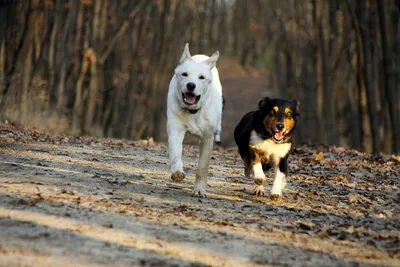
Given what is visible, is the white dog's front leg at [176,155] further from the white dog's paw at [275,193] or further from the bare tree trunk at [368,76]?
the bare tree trunk at [368,76]

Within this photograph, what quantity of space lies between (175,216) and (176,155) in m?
1.07

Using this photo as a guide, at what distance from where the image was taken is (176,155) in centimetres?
886

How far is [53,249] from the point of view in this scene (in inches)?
240

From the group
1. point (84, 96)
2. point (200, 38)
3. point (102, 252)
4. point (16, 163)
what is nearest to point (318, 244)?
point (102, 252)

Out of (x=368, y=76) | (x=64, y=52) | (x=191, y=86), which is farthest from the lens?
(x=64, y=52)

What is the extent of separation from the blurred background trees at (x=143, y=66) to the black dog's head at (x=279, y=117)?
10.0 meters

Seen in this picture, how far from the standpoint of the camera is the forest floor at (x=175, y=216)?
20.9 ft

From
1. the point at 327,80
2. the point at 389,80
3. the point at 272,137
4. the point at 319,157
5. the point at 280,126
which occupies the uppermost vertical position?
the point at 389,80

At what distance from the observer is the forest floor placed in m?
6.36

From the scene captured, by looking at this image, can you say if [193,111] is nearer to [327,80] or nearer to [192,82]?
[192,82]

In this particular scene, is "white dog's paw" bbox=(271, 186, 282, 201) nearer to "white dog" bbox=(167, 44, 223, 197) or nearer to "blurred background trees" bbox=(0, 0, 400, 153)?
"white dog" bbox=(167, 44, 223, 197)

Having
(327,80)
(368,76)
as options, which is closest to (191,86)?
(368,76)

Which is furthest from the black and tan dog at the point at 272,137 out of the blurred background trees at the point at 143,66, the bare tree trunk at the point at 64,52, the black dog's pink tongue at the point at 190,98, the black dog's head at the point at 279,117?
the bare tree trunk at the point at 64,52

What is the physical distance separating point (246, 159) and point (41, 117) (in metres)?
10.6
